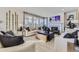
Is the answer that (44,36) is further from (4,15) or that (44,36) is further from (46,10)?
(4,15)

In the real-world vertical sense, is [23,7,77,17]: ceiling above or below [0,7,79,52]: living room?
above

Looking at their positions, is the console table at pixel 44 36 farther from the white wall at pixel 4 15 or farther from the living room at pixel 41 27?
the white wall at pixel 4 15

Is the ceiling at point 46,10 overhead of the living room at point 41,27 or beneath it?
overhead

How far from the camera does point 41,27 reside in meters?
2.25

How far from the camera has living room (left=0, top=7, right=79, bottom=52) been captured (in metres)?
2.18

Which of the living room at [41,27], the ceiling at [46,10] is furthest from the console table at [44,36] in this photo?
the ceiling at [46,10]

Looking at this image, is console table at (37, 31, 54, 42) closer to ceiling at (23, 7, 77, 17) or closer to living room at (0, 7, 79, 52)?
living room at (0, 7, 79, 52)

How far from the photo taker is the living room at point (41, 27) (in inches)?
85.7

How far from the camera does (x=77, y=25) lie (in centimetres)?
220

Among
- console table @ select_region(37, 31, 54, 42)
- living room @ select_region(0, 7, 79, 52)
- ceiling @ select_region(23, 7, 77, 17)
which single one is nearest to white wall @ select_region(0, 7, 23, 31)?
living room @ select_region(0, 7, 79, 52)

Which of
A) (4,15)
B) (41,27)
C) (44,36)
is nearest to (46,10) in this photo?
(41,27)
